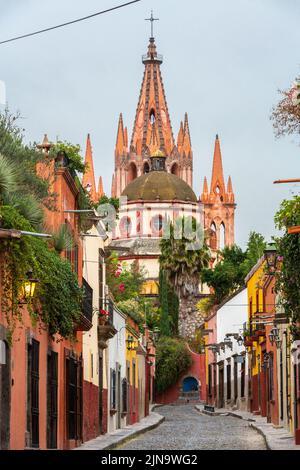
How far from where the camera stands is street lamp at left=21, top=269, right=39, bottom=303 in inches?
770

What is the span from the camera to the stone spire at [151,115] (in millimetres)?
148250

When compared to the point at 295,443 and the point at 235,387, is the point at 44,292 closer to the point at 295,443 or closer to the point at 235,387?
the point at 295,443

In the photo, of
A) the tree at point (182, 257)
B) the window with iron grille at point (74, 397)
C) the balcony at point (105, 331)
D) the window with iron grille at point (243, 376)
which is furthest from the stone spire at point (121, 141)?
the window with iron grille at point (74, 397)

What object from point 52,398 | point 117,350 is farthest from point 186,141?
point 52,398

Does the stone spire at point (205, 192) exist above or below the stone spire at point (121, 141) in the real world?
below

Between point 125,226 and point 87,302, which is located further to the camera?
point 125,226

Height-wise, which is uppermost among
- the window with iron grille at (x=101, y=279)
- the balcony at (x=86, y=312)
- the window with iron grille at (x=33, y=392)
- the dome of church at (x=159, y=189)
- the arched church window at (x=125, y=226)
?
the dome of church at (x=159, y=189)

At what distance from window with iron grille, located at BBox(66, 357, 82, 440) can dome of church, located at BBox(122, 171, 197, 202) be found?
89788mm

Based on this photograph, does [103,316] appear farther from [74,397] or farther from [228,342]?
[228,342]

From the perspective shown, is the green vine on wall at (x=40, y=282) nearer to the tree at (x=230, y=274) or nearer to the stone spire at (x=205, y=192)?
the tree at (x=230, y=274)

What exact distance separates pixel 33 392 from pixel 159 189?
9787 centimetres

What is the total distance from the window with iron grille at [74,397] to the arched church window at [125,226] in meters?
88.7

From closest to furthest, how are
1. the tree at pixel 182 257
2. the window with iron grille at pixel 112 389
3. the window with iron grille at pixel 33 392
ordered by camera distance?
the window with iron grille at pixel 33 392 → the window with iron grille at pixel 112 389 → the tree at pixel 182 257

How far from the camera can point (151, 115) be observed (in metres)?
150
